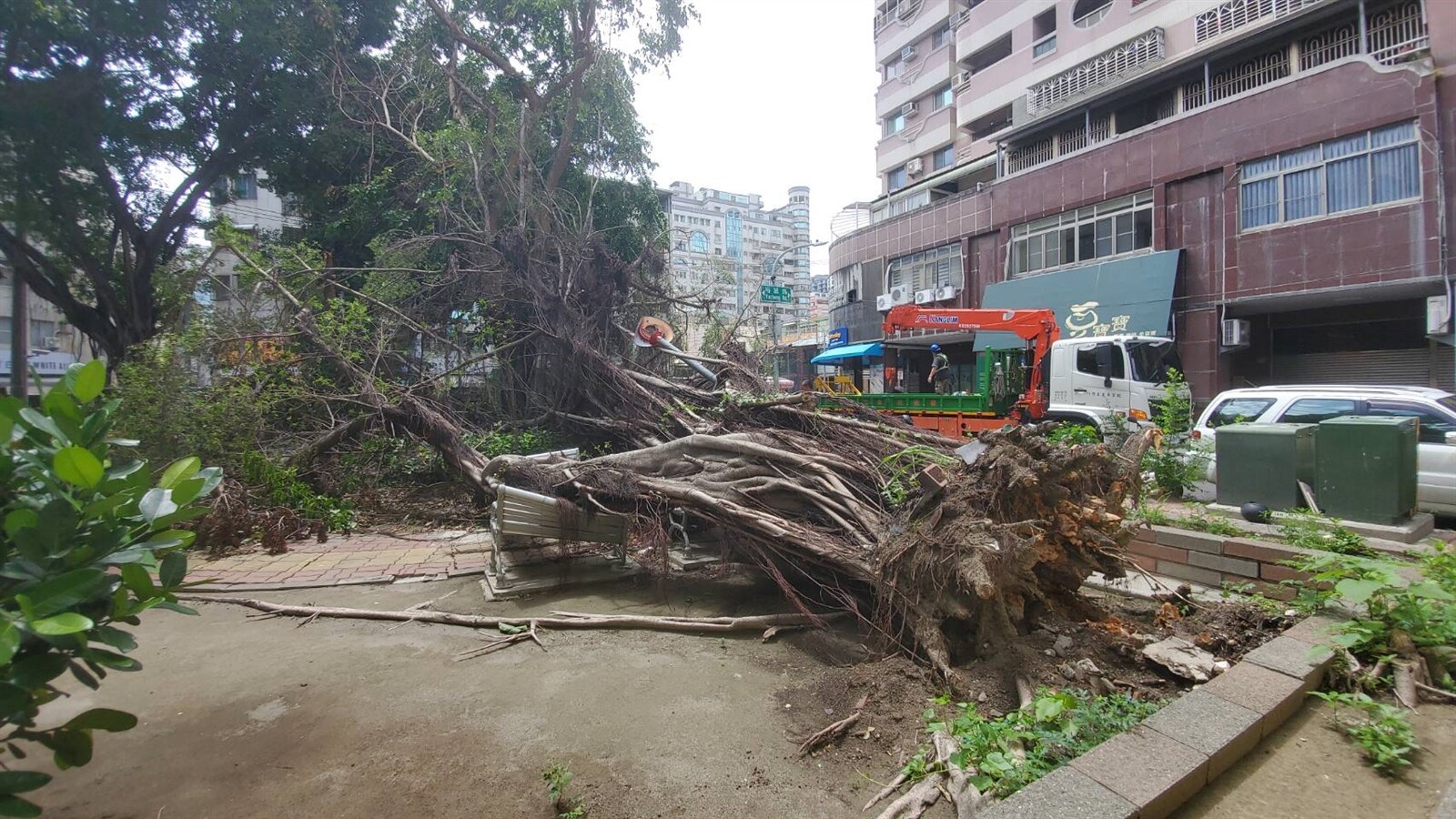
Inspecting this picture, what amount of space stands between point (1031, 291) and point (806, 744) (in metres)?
19.7

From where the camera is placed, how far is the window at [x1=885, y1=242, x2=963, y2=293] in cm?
2384

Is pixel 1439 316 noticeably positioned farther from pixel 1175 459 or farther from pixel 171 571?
pixel 171 571

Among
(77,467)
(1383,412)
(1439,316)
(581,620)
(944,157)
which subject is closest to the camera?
(77,467)

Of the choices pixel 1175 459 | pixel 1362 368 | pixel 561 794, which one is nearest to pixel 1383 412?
pixel 1175 459

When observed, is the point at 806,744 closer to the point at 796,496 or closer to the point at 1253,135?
the point at 796,496

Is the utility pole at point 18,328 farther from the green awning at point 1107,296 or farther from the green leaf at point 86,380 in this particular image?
the green awning at point 1107,296

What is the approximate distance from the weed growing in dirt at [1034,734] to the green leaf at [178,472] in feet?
9.69

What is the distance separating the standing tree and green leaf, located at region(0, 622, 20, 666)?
12363 millimetres

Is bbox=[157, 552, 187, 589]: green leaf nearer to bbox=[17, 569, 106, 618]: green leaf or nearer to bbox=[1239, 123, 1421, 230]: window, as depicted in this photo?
bbox=[17, 569, 106, 618]: green leaf

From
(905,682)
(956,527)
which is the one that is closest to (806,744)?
(905,682)

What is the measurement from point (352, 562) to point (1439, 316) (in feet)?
59.8

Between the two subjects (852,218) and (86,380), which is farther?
(852,218)

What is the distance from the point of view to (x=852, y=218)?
31.1 meters

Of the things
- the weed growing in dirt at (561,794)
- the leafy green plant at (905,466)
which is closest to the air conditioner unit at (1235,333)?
the leafy green plant at (905,466)
